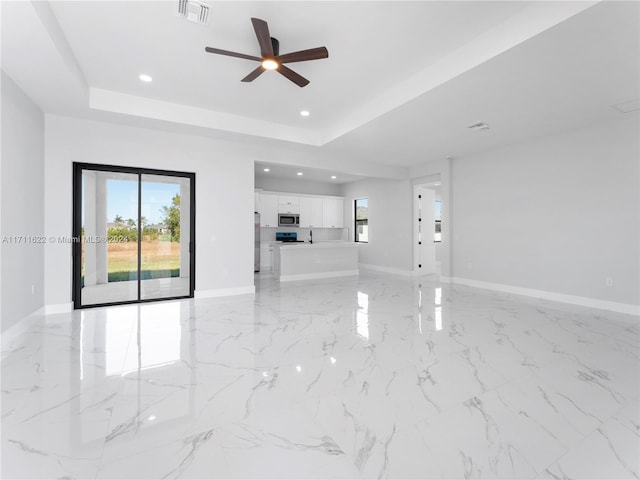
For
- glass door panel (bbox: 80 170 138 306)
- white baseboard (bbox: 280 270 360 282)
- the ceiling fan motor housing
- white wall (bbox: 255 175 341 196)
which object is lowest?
white baseboard (bbox: 280 270 360 282)

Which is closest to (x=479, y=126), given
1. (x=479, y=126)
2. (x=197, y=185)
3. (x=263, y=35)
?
(x=479, y=126)

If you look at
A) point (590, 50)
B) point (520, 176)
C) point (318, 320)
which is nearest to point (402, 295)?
point (318, 320)

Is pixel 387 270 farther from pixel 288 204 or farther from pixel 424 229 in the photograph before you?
pixel 288 204

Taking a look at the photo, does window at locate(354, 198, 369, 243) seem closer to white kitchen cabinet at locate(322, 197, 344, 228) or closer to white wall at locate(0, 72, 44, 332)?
white kitchen cabinet at locate(322, 197, 344, 228)

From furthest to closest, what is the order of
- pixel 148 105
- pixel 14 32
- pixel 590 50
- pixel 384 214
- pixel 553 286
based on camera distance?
pixel 384 214 → pixel 553 286 → pixel 148 105 → pixel 590 50 → pixel 14 32

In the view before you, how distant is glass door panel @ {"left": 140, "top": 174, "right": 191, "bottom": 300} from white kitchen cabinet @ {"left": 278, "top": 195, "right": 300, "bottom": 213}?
3532mm

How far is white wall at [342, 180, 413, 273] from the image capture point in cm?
830

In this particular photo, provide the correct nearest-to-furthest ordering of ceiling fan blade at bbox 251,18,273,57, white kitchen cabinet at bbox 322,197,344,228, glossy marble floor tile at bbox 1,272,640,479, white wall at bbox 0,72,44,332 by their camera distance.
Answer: glossy marble floor tile at bbox 1,272,640,479 < ceiling fan blade at bbox 251,18,273,57 < white wall at bbox 0,72,44,332 < white kitchen cabinet at bbox 322,197,344,228

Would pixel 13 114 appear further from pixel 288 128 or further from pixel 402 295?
pixel 402 295

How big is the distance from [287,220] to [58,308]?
19.0ft

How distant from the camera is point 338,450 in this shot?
1.65m

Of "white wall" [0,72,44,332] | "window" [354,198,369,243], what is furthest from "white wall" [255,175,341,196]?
"white wall" [0,72,44,332]

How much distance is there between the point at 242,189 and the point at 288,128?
1.43m

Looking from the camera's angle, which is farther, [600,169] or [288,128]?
[288,128]
